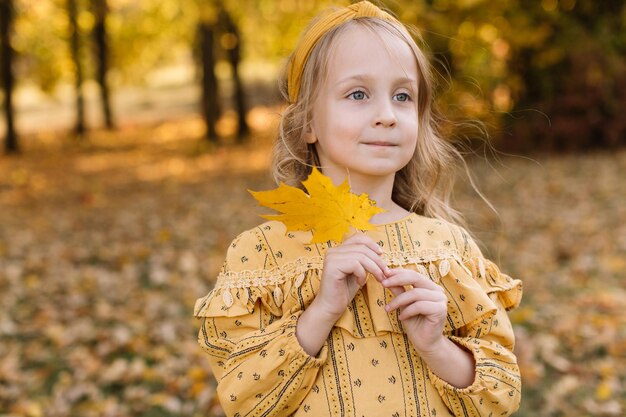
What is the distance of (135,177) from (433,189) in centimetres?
1182

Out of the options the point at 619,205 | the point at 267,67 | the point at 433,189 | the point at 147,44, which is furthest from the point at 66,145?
the point at 433,189

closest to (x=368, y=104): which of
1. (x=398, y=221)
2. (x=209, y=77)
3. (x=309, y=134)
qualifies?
(x=309, y=134)

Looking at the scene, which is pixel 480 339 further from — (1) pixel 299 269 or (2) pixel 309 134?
(2) pixel 309 134

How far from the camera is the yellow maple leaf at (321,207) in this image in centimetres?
167

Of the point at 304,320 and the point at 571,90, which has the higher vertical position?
the point at 571,90

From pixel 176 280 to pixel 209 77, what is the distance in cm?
976

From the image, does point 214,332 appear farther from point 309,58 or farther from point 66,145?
point 66,145

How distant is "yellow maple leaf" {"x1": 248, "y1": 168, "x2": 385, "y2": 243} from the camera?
5.47 ft

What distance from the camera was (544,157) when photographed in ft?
42.7

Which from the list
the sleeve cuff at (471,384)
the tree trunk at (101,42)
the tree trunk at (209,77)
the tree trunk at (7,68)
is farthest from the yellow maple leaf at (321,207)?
the tree trunk at (101,42)

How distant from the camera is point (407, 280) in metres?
1.65

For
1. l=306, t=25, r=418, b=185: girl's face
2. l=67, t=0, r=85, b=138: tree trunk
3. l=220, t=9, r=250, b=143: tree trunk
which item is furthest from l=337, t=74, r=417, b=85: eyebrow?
l=67, t=0, r=85, b=138: tree trunk

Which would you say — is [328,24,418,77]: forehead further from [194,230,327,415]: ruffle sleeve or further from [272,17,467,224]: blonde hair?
[194,230,327,415]: ruffle sleeve

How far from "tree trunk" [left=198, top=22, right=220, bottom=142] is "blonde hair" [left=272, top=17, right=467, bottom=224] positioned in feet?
42.3
